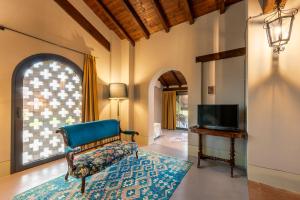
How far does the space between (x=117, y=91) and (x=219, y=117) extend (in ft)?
8.93

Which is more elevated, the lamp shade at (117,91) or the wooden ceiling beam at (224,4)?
the wooden ceiling beam at (224,4)

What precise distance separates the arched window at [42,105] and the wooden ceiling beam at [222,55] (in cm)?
309

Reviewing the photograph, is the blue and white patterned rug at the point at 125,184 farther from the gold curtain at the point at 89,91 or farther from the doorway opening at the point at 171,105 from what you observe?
the doorway opening at the point at 171,105

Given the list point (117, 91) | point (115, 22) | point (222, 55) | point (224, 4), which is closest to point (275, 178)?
point (222, 55)

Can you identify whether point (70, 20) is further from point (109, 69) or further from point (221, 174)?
point (221, 174)

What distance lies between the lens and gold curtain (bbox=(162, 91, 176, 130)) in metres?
7.50

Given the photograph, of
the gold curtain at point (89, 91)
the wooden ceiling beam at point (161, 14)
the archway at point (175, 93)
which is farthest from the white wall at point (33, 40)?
the archway at point (175, 93)

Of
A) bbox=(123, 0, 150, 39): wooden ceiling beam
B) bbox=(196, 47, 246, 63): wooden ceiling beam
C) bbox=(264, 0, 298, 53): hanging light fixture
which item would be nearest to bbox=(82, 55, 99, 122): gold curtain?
bbox=(123, 0, 150, 39): wooden ceiling beam

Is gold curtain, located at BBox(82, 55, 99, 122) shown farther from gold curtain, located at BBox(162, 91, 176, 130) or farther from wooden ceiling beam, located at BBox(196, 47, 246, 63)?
gold curtain, located at BBox(162, 91, 176, 130)

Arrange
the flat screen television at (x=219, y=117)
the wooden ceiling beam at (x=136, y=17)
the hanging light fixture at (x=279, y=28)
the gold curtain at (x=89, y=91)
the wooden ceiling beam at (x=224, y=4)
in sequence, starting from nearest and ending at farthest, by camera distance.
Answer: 1. the hanging light fixture at (x=279, y=28)
2. the flat screen television at (x=219, y=117)
3. the wooden ceiling beam at (x=224, y=4)
4. the wooden ceiling beam at (x=136, y=17)
5. the gold curtain at (x=89, y=91)

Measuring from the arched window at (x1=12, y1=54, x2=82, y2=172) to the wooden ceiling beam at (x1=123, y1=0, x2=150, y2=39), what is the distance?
194cm

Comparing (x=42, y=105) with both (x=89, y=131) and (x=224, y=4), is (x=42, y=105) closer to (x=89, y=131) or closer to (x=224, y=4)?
(x=89, y=131)

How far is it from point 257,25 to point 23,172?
4.88m

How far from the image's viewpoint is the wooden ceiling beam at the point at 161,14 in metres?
3.42
